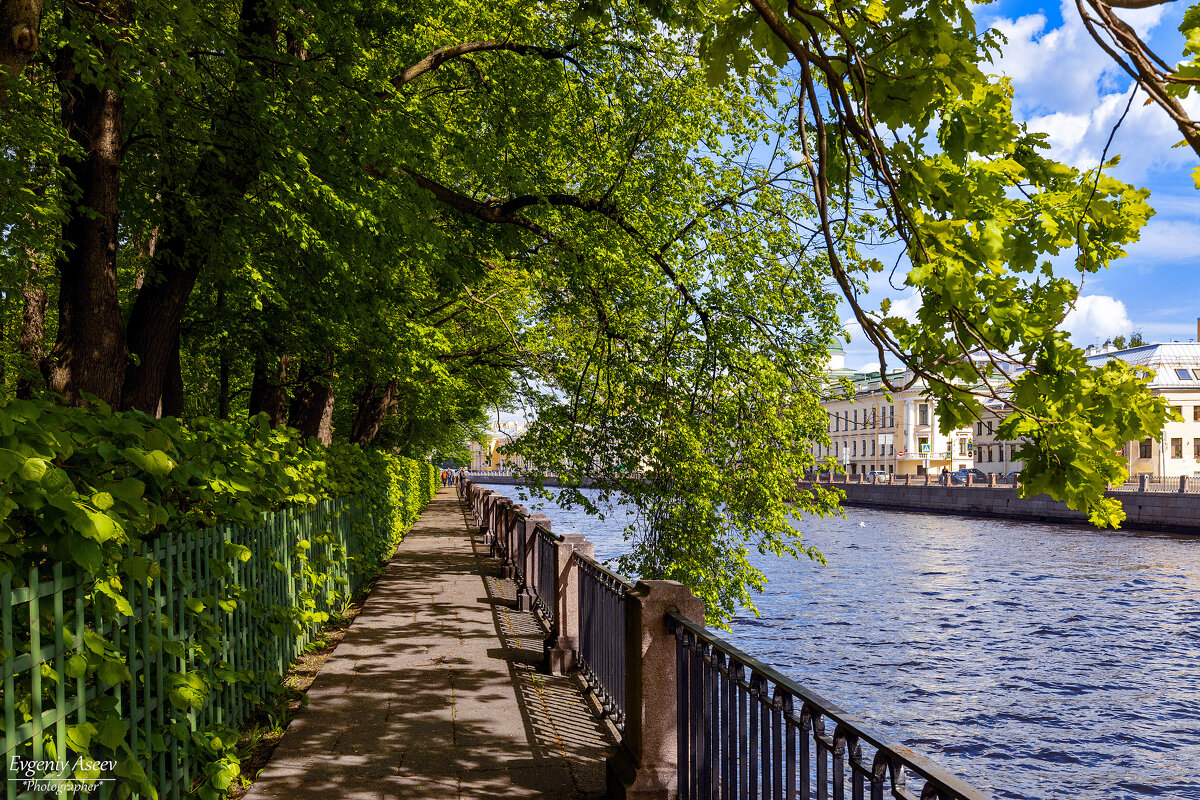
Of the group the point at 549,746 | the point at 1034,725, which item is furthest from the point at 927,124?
the point at 1034,725

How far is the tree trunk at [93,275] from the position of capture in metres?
8.24

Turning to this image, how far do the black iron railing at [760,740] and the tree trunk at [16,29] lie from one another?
5109mm

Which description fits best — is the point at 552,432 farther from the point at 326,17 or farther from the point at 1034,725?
the point at 1034,725

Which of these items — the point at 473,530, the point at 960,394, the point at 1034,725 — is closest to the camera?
the point at 960,394

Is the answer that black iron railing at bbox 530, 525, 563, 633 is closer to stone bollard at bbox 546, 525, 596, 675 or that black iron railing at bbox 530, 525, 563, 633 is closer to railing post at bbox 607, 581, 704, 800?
stone bollard at bbox 546, 525, 596, 675

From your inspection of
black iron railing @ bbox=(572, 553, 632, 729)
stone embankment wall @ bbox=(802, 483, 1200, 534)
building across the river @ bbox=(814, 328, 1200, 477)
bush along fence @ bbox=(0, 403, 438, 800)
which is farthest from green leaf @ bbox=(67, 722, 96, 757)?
building across the river @ bbox=(814, 328, 1200, 477)

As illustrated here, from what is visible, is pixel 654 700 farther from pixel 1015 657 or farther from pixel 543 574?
pixel 1015 657

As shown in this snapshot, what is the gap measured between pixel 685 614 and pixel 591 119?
8769 mm

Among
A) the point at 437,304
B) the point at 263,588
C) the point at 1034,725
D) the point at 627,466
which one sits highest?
the point at 437,304

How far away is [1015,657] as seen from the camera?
16.2 metres

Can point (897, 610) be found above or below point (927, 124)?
below

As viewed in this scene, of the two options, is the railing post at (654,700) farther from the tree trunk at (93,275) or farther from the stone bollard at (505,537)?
the stone bollard at (505,537)

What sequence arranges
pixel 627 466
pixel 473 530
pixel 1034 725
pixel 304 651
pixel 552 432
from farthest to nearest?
pixel 473 530
pixel 1034 725
pixel 552 432
pixel 627 466
pixel 304 651

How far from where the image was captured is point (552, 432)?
1130cm
